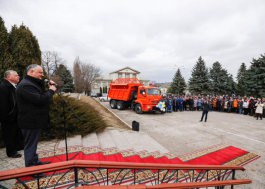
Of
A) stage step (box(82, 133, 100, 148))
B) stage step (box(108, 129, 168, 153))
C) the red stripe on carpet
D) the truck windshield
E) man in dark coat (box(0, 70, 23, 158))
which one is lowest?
the red stripe on carpet

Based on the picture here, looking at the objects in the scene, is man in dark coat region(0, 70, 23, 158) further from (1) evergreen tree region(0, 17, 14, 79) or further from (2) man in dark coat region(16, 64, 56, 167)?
(1) evergreen tree region(0, 17, 14, 79)

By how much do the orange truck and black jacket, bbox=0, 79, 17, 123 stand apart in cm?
1001

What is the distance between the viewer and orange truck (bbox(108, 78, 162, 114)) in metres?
12.4

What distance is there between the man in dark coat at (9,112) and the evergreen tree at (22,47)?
261 centimetres

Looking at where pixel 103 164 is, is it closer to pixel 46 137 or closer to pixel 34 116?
pixel 34 116

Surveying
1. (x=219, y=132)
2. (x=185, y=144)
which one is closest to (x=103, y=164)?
(x=185, y=144)

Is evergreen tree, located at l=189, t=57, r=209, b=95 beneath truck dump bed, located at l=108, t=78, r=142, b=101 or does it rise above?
above

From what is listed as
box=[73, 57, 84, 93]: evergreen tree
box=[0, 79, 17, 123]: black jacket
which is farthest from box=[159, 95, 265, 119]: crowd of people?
box=[73, 57, 84, 93]: evergreen tree

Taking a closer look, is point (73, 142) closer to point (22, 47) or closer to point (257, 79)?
point (22, 47)

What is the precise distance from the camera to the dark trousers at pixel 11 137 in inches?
120

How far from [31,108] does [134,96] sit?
11.6 meters

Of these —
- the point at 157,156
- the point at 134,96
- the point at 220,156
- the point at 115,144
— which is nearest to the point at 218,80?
the point at 134,96

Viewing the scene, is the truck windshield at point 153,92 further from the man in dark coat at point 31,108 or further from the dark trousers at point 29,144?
the dark trousers at point 29,144

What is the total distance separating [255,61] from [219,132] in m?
21.6
